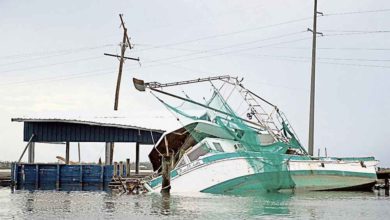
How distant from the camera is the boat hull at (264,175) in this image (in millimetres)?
33406

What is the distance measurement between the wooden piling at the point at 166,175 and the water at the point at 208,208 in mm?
1637

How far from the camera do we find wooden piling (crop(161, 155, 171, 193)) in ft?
111

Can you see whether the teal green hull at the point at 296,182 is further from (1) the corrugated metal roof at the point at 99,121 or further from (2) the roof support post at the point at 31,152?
(2) the roof support post at the point at 31,152

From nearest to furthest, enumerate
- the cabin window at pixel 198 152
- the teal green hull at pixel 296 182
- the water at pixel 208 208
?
the water at pixel 208 208 < the teal green hull at pixel 296 182 < the cabin window at pixel 198 152

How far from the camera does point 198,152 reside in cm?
3497

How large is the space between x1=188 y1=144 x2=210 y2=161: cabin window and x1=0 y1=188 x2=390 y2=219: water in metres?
3.28

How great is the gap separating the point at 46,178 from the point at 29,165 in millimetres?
1673

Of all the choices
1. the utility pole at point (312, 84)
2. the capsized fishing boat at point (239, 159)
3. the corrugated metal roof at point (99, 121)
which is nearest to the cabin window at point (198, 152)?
the capsized fishing boat at point (239, 159)

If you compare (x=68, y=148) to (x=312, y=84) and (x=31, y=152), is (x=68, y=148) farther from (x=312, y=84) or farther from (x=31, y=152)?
(x=312, y=84)

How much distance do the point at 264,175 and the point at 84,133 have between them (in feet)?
65.8

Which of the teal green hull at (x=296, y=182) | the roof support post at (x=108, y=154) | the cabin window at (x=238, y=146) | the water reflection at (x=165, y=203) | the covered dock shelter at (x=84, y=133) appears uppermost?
the covered dock shelter at (x=84, y=133)

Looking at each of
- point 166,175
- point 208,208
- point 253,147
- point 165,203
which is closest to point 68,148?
point 166,175

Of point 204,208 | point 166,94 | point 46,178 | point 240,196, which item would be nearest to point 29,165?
point 46,178

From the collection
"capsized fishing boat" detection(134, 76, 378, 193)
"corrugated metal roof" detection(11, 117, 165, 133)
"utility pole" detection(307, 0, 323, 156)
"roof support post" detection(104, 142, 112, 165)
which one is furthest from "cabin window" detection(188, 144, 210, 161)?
"roof support post" detection(104, 142, 112, 165)
